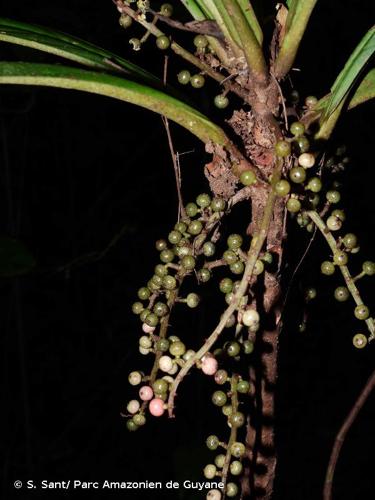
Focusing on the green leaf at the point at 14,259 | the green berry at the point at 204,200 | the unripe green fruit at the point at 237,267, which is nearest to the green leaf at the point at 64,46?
the green berry at the point at 204,200

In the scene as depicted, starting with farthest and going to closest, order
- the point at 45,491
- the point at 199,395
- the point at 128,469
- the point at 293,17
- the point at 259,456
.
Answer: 1. the point at 128,469
2. the point at 199,395
3. the point at 45,491
4. the point at 259,456
5. the point at 293,17

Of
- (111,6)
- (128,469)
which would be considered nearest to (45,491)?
(128,469)

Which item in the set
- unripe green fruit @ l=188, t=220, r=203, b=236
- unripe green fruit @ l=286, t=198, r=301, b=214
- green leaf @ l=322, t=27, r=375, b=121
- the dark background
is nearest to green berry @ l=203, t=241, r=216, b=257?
unripe green fruit @ l=188, t=220, r=203, b=236

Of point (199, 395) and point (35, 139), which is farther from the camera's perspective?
point (35, 139)

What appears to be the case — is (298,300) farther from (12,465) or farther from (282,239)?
(12,465)

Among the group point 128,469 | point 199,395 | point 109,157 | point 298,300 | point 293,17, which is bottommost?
point 128,469

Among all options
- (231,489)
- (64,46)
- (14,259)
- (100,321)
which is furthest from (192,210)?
(100,321)

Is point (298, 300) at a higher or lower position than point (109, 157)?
lower
